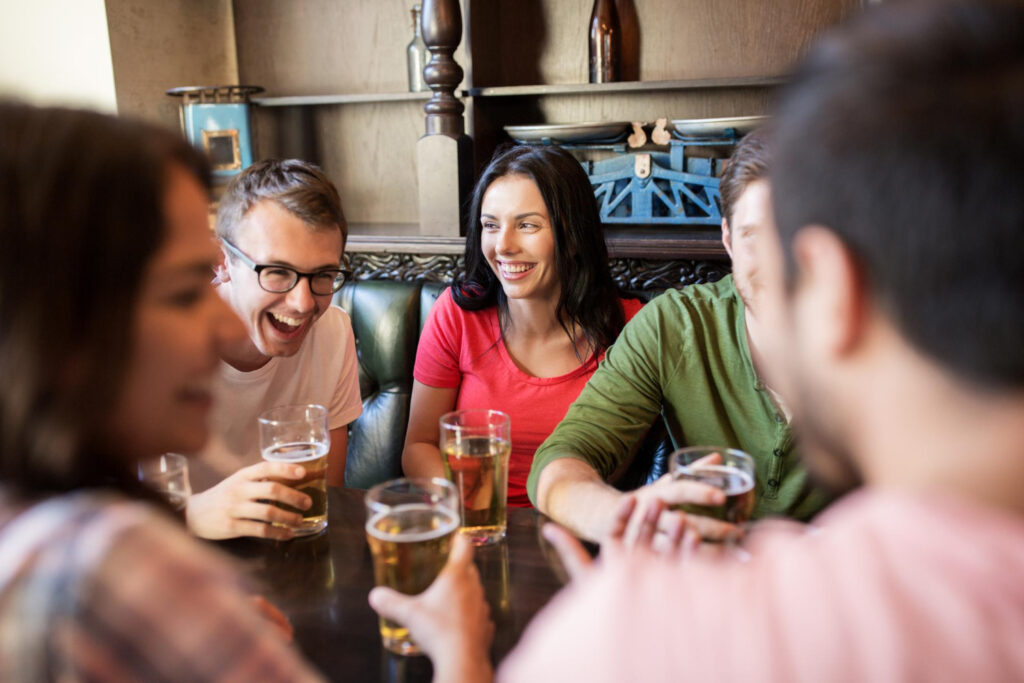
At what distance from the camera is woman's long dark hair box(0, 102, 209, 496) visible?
0.63m

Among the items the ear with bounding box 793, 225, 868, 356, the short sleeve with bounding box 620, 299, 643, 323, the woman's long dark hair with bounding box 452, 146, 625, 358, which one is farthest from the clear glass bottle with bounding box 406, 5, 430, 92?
the ear with bounding box 793, 225, 868, 356

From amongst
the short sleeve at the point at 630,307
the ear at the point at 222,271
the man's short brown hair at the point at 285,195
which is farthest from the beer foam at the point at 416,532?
the short sleeve at the point at 630,307

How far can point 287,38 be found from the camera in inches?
138

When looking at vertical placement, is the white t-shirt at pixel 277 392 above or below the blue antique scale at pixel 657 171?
below

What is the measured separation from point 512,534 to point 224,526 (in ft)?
1.41

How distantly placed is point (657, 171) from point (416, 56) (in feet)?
3.54

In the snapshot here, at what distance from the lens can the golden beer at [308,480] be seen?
125cm

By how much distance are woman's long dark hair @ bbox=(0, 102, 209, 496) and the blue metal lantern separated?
2463 mm

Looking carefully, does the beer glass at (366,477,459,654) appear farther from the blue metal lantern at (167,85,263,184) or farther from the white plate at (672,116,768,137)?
the blue metal lantern at (167,85,263,184)

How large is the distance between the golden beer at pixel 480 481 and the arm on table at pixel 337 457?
62 cm

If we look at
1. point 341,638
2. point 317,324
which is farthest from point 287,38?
point 341,638

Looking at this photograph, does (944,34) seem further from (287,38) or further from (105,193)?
(287,38)

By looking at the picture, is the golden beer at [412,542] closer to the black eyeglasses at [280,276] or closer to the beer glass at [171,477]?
the beer glass at [171,477]

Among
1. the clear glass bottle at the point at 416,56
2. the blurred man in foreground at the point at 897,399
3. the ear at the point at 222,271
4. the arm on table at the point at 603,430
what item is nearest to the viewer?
the blurred man in foreground at the point at 897,399
